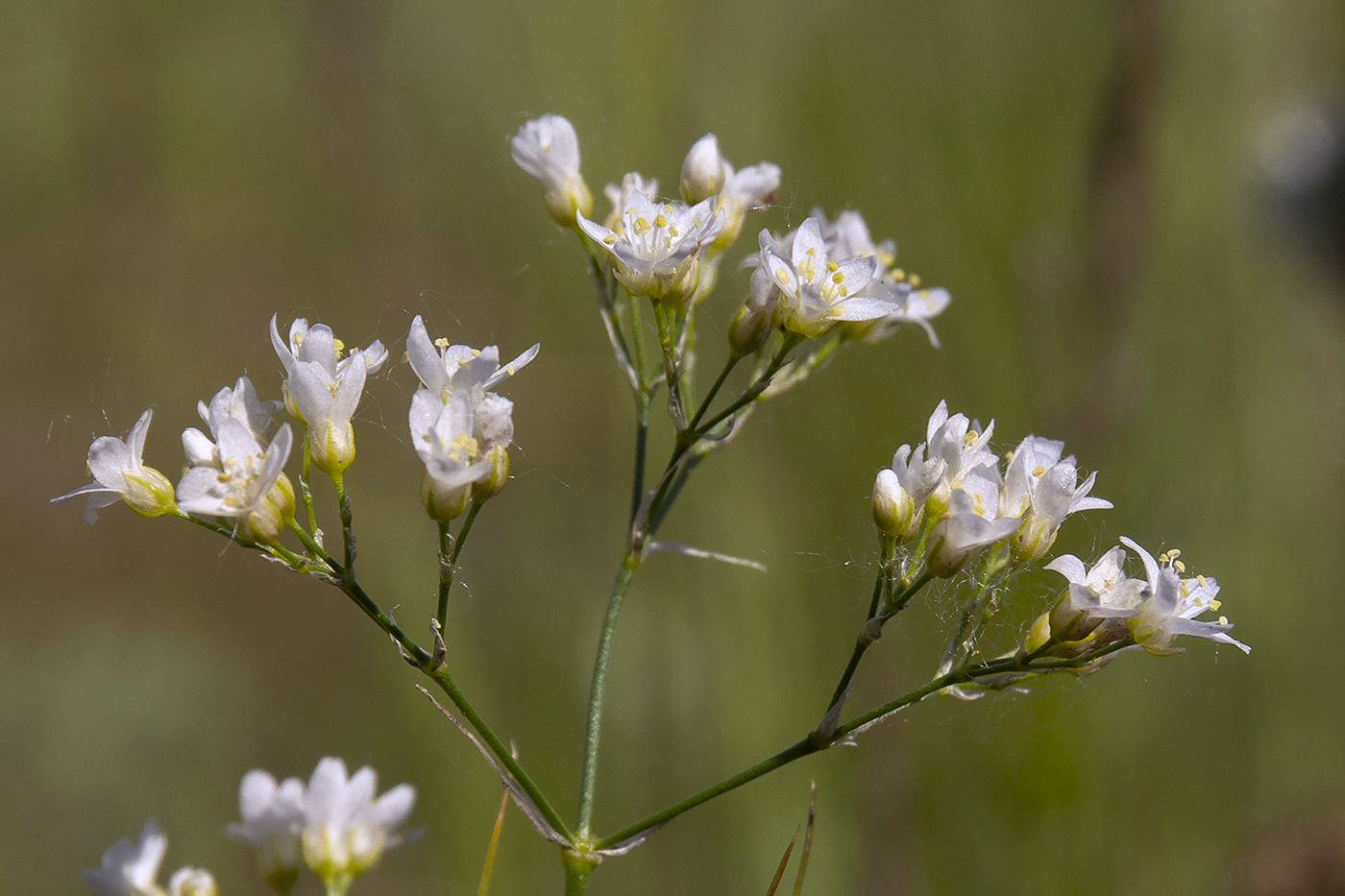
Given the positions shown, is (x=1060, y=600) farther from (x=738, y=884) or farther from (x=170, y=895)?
(x=738, y=884)

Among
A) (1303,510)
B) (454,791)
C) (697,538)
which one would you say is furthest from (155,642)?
(1303,510)

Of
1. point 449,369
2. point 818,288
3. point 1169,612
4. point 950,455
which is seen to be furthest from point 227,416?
point 1169,612

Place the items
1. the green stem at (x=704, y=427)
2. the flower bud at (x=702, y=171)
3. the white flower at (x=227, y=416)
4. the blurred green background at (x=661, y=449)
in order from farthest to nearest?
the blurred green background at (x=661, y=449) → the flower bud at (x=702, y=171) → the green stem at (x=704, y=427) → the white flower at (x=227, y=416)

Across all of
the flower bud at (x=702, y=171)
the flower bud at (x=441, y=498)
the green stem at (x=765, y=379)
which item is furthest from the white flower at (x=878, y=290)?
the flower bud at (x=441, y=498)

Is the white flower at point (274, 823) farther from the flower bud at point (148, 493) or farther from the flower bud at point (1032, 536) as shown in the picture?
the flower bud at point (1032, 536)

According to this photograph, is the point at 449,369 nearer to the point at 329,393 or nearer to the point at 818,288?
the point at 329,393
